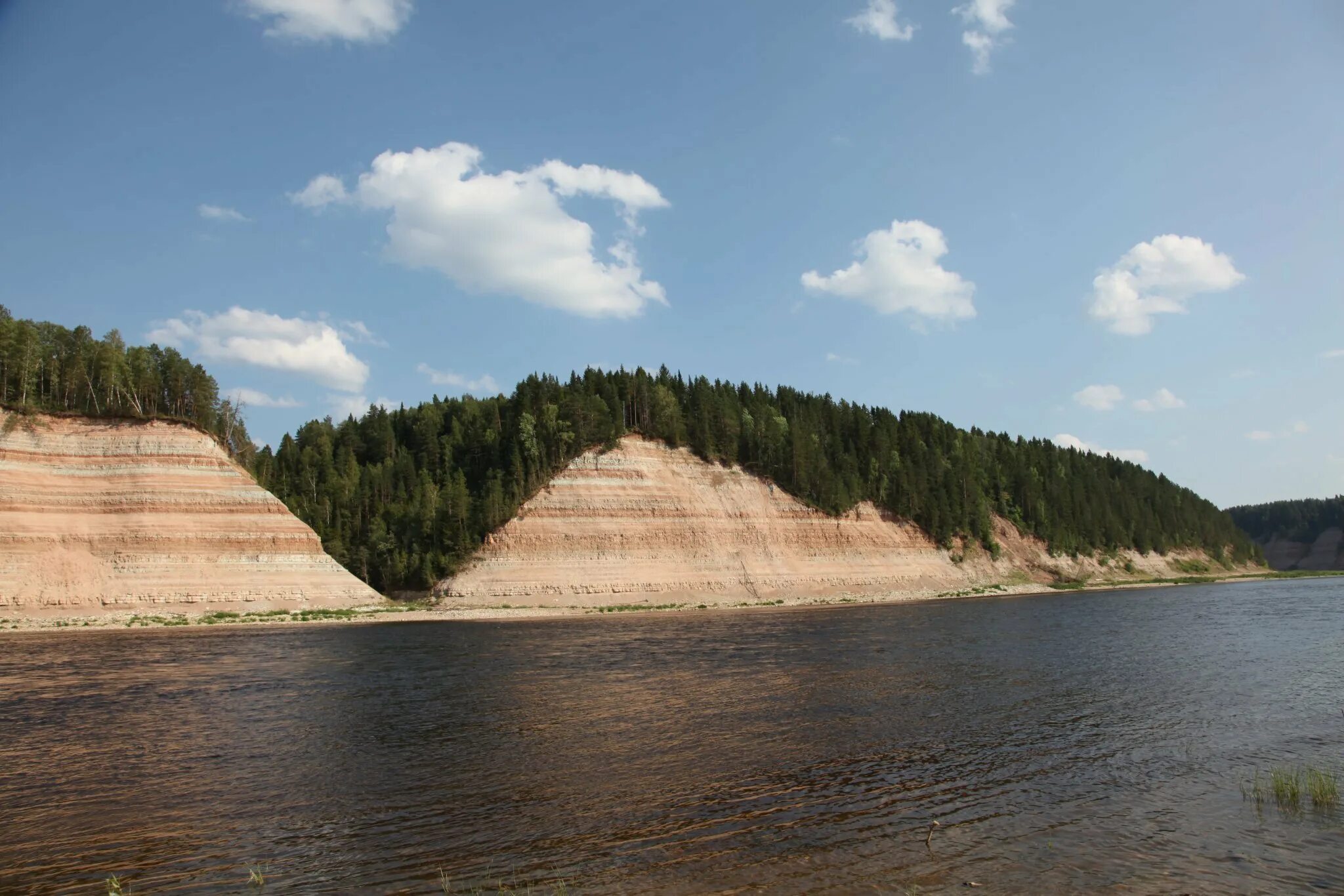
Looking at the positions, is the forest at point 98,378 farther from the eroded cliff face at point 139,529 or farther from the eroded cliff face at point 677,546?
the eroded cliff face at point 677,546

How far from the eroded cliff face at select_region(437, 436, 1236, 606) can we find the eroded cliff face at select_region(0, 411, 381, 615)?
1525 centimetres

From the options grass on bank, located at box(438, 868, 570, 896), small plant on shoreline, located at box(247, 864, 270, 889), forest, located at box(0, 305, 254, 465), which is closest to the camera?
grass on bank, located at box(438, 868, 570, 896)

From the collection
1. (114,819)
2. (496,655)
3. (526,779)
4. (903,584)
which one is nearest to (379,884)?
(526,779)

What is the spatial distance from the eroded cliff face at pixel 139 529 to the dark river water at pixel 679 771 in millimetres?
24565

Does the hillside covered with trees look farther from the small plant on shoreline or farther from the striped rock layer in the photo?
the small plant on shoreline

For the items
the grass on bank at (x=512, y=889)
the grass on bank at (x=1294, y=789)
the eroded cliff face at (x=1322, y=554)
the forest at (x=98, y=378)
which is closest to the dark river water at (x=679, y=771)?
the grass on bank at (x=512, y=889)

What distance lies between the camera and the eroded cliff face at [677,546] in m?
70.1

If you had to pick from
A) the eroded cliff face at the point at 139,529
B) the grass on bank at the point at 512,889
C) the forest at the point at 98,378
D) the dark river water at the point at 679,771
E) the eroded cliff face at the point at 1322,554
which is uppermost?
the forest at the point at 98,378

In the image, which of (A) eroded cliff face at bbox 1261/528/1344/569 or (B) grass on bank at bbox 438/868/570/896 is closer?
(B) grass on bank at bbox 438/868/570/896

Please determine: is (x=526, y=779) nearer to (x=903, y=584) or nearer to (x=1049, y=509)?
(x=903, y=584)

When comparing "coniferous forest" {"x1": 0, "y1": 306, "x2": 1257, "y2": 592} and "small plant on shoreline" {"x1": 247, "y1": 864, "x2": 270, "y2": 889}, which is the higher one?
"coniferous forest" {"x1": 0, "y1": 306, "x2": 1257, "y2": 592}

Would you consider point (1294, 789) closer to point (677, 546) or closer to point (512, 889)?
point (512, 889)

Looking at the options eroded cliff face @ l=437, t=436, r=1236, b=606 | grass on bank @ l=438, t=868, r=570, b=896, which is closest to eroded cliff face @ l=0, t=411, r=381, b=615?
eroded cliff face @ l=437, t=436, r=1236, b=606

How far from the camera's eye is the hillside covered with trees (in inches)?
3078
